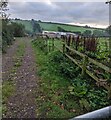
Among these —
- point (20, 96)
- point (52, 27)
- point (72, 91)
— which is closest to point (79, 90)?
point (72, 91)

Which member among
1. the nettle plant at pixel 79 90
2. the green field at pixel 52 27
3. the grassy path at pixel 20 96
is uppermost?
the green field at pixel 52 27

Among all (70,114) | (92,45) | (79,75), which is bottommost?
(70,114)

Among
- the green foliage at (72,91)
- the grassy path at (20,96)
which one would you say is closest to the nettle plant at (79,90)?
the green foliage at (72,91)

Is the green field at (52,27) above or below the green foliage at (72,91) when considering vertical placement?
above

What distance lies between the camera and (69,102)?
5797mm

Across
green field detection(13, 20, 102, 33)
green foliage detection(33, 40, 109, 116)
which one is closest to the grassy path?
green foliage detection(33, 40, 109, 116)

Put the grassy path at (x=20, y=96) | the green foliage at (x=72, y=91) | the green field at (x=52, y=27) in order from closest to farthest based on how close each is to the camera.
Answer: the grassy path at (x=20, y=96) < the green foliage at (x=72, y=91) < the green field at (x=52, y=27)

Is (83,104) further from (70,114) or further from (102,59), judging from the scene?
(102,59)

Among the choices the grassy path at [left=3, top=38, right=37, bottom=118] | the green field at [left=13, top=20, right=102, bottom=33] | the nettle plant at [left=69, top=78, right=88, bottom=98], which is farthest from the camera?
the green field at [left=13, top=20, right=102, bottom=33]

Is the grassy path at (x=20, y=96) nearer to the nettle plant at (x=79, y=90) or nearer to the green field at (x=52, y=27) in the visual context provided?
the nettle plant at (x=79, y=90)

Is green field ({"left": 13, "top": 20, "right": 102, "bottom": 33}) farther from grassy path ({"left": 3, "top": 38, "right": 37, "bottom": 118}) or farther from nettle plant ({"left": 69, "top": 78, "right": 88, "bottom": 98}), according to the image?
nettle plant ({"left": 69, "top": 78, "right": 88, "bottom": 98})

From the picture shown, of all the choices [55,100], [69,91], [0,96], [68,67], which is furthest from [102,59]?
[0,96]

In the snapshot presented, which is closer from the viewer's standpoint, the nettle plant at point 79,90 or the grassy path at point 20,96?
the grassy path at point 20,96

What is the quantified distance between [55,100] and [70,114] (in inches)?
39.1
